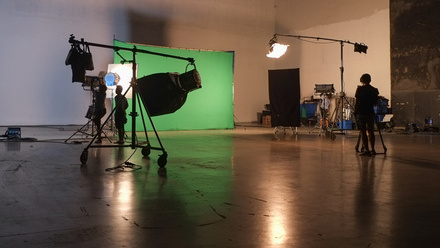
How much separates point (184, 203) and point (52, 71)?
37.0 feet

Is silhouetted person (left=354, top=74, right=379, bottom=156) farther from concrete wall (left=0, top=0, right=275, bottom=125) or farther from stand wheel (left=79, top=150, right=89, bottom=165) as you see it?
concrete wall (left=0, top=0, right=275, bottom=125)

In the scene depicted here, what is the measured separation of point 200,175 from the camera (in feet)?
13.5

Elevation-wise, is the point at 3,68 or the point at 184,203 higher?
the point at 3,68

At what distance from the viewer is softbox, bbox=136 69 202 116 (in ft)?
15.6

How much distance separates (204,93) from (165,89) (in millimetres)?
7511

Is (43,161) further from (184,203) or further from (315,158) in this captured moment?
(315,158)

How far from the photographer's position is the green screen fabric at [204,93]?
1184 centimetres

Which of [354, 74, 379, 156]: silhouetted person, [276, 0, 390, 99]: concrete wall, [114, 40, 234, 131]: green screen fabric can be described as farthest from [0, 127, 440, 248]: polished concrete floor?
[276, 0, 390, 99]: concrete wall

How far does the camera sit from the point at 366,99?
5.84m

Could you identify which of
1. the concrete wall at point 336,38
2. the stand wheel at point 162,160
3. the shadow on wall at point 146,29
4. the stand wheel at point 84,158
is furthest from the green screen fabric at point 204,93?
the stand wheel at point 162,160

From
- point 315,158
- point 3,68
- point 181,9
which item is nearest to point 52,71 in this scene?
point 3,68

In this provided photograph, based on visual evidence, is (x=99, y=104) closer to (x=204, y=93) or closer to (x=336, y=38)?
(x=204, y=93)

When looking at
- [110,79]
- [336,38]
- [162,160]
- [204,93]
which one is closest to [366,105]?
[162,160]

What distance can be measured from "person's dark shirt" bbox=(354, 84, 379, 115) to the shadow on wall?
9531mm
